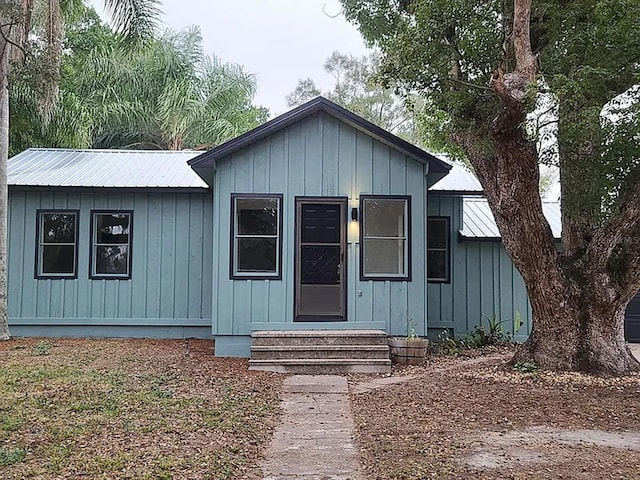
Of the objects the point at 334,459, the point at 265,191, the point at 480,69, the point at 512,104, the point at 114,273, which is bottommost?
the point at 334,459

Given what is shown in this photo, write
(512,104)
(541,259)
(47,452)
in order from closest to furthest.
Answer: (47,452) → (512,104) → (541,259)

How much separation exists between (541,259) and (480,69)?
2.53 meters

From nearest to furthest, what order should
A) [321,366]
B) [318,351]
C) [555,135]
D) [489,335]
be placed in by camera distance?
[555,135]
[321,366]
[318,351]
[489,335]

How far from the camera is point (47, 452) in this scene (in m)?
A: 4.12

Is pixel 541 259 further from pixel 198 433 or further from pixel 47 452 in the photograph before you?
pixel 47 452

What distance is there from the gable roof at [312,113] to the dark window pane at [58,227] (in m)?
3.47

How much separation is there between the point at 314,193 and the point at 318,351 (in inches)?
91.3

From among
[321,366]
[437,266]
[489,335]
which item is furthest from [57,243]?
[489,335]

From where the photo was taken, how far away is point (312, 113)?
8805 mm

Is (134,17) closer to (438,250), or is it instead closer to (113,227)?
(113,227)

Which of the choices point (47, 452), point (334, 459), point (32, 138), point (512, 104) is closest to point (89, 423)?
point (47, 452)

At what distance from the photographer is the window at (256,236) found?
8633 millimetres

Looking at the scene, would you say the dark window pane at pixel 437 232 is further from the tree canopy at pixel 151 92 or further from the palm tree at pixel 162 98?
the palm tree at pixel 162 98

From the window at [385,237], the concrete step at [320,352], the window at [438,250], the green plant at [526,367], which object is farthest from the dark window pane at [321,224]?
the green plant at [526,367]
